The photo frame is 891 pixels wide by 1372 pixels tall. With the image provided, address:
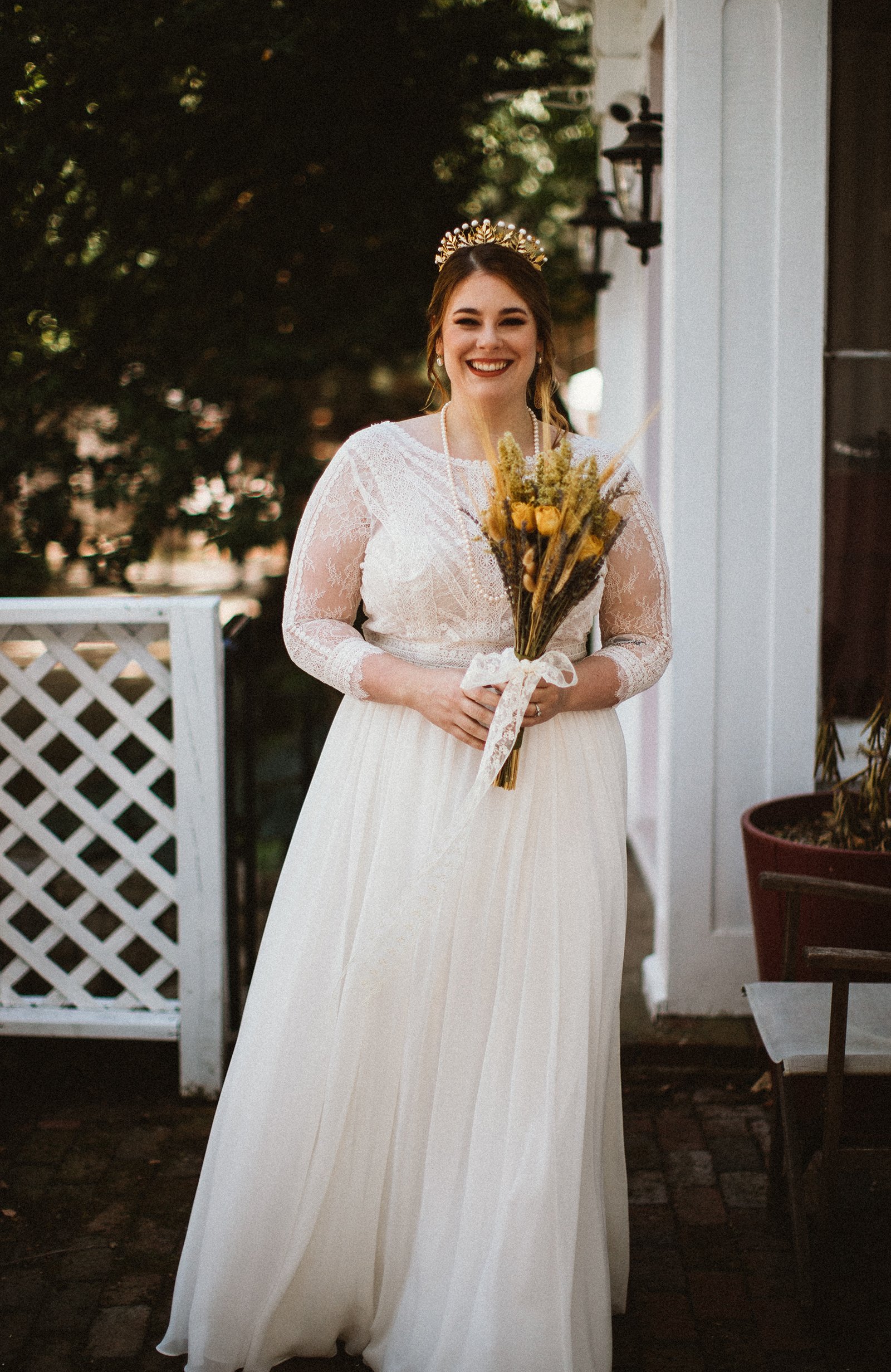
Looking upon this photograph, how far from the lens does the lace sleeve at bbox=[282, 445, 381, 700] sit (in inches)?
91.3


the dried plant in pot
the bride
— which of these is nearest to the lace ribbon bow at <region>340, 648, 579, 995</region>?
the bride

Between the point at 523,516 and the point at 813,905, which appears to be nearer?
the point at 523,516

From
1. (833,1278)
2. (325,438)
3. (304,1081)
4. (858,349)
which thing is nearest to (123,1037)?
(304,1081)

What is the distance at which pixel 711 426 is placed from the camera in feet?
11.8

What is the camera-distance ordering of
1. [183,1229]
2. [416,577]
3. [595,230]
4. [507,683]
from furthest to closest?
1. [595,230]
2. [183,1229]
3. [416,577]
4. [507,683]

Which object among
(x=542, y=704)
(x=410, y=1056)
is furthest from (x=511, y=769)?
(x=410, y=1056)

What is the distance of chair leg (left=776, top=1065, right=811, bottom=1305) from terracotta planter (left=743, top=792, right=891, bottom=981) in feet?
2.04

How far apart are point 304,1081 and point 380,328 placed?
3.66 m

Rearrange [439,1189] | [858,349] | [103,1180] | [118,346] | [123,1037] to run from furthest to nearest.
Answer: [118,346] < [858,349] < [123,1037] < [103,1180] < [439,1189]

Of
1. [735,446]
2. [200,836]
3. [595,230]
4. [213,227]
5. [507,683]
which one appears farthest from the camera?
[595,230]

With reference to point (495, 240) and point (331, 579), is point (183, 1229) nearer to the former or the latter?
point (331, 579)

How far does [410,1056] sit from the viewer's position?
7.51ft

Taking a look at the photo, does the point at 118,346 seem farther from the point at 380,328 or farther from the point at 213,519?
the point at 380,328

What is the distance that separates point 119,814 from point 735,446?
205cm
